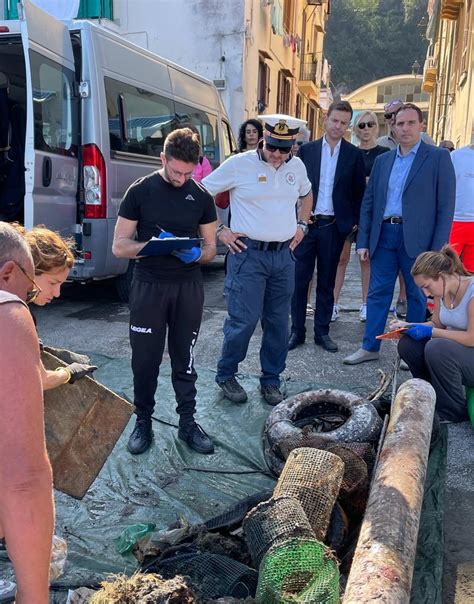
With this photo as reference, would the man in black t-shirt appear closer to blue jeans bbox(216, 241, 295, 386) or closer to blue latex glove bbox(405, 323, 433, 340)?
blue jeans bbox(216, 241, 295, 386)

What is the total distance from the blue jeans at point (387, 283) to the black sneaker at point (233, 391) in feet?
4.42

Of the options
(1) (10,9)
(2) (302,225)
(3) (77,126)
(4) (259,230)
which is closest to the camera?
(4) (259,230)

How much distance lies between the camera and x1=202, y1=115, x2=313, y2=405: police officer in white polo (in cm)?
405

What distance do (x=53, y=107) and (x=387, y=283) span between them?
353 centimetres

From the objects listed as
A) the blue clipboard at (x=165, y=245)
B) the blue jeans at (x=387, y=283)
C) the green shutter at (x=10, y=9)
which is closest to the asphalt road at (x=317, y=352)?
the blue jeans at (x=387, y=283)

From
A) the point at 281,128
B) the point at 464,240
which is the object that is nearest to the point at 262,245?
the point at 281,128

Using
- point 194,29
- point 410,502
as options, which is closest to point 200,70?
point 194,29

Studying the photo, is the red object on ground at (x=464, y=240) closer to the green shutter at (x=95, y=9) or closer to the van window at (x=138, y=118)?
the van window at (x=138, y=118)

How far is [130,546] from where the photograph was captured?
267cm

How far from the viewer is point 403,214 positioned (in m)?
4.62

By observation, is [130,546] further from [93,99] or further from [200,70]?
[200,70]

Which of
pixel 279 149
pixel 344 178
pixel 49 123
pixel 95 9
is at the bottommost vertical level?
pixel 344 178

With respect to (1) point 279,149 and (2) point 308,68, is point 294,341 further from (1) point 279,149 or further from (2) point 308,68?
(2) point 308,68

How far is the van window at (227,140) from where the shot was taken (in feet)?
31.4
